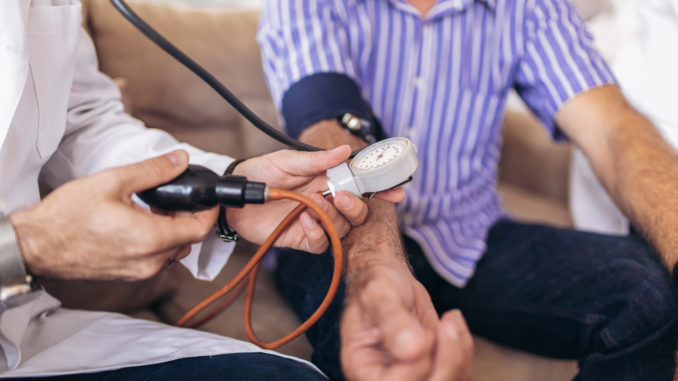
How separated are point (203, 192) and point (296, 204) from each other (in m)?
0.16

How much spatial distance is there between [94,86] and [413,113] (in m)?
0.55

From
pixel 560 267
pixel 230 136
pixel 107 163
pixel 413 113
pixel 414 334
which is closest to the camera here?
pixel 414 334

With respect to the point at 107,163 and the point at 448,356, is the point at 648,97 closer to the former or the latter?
the point at 448,356

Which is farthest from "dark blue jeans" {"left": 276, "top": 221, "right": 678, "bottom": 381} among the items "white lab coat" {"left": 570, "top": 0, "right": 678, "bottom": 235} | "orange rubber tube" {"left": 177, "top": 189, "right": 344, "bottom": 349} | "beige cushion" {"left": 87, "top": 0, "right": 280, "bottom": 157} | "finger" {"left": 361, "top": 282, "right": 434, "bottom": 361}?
"beige cushion" {"left": 87, "top": 0, "right": 280, "bottom": 157}

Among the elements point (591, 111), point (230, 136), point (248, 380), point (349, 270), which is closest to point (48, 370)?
point (248, 380)

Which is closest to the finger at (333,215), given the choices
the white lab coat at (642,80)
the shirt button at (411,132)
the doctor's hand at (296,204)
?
the doctor's hand at (296,204)

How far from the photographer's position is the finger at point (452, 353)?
37 centimetres

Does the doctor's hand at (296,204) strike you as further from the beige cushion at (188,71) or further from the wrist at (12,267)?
the beige cushion at (188,71)

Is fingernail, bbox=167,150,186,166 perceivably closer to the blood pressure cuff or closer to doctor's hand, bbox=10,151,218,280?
doctor's hand, bbox=10,151,218,280

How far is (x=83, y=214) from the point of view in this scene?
432 millimetres

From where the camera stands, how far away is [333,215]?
562 mm

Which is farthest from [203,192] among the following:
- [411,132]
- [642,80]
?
[642,80]

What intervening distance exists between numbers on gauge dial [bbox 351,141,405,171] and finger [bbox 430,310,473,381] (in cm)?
18

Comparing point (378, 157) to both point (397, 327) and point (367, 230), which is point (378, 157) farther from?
point (397, 327)
